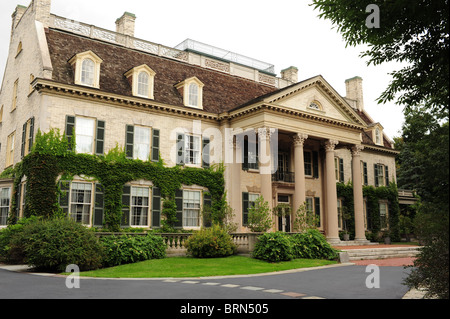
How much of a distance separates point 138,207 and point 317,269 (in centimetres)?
1108

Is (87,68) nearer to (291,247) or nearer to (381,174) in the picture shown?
(291,247)

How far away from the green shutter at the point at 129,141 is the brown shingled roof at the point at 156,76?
2.04 m

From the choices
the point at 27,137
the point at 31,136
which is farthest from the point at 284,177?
the point at 27,137

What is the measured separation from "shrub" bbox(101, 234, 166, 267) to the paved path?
4482 millimetres

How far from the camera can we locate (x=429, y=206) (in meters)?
8.72

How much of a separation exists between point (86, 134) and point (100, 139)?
780 millimetres

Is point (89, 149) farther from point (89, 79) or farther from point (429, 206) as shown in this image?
point (429, 206)

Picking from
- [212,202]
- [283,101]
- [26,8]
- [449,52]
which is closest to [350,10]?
[449,52]

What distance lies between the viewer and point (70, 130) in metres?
22.5

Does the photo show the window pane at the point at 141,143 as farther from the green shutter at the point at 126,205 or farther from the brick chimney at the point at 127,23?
the brick chimney at the point at 127,23

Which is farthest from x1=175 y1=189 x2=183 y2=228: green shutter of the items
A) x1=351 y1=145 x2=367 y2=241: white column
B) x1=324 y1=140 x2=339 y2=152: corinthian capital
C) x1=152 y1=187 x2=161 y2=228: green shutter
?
x1=351 y1=145 x2=367 y2=241: white column

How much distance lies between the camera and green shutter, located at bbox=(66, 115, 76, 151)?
73.1 ft

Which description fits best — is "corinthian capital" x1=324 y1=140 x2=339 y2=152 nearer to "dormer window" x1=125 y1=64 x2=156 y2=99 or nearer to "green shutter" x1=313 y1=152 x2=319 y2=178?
"green shutter" x1=313 y1=152 x2=319 y2=178

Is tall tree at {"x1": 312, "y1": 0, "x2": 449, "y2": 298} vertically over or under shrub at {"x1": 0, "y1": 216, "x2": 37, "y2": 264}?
over
